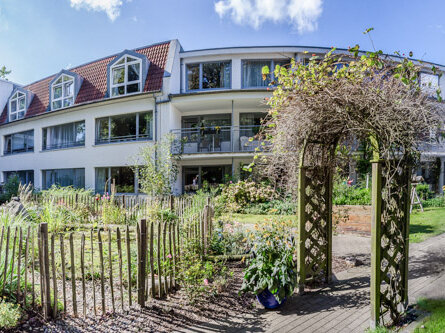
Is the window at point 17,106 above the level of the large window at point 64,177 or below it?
above

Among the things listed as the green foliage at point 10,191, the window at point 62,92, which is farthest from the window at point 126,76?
the green foliage at point 10,191

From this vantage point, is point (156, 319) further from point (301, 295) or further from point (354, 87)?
Result: point (354, 87)

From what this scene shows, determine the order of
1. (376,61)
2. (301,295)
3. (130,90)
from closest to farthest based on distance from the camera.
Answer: (376,61), (301,295), (130,90)

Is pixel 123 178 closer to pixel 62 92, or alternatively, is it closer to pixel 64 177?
pixel 64 177

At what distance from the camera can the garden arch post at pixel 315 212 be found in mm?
4684

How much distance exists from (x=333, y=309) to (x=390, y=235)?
4.43 feet

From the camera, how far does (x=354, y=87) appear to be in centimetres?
362

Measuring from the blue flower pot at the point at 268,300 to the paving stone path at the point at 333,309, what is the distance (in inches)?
3.3

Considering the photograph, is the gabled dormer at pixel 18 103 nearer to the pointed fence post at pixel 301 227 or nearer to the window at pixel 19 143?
the window at pixel 19 143

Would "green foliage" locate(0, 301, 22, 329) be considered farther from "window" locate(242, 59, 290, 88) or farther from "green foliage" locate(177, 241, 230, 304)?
"window" locate(242, 59, 290, 88)

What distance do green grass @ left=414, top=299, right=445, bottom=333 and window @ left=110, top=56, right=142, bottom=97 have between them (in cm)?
1642

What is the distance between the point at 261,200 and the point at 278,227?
30.5 ft

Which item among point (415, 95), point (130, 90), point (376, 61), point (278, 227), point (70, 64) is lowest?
point (278, 227)

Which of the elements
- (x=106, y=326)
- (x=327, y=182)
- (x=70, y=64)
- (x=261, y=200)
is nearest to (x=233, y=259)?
(x=327, y=182)
